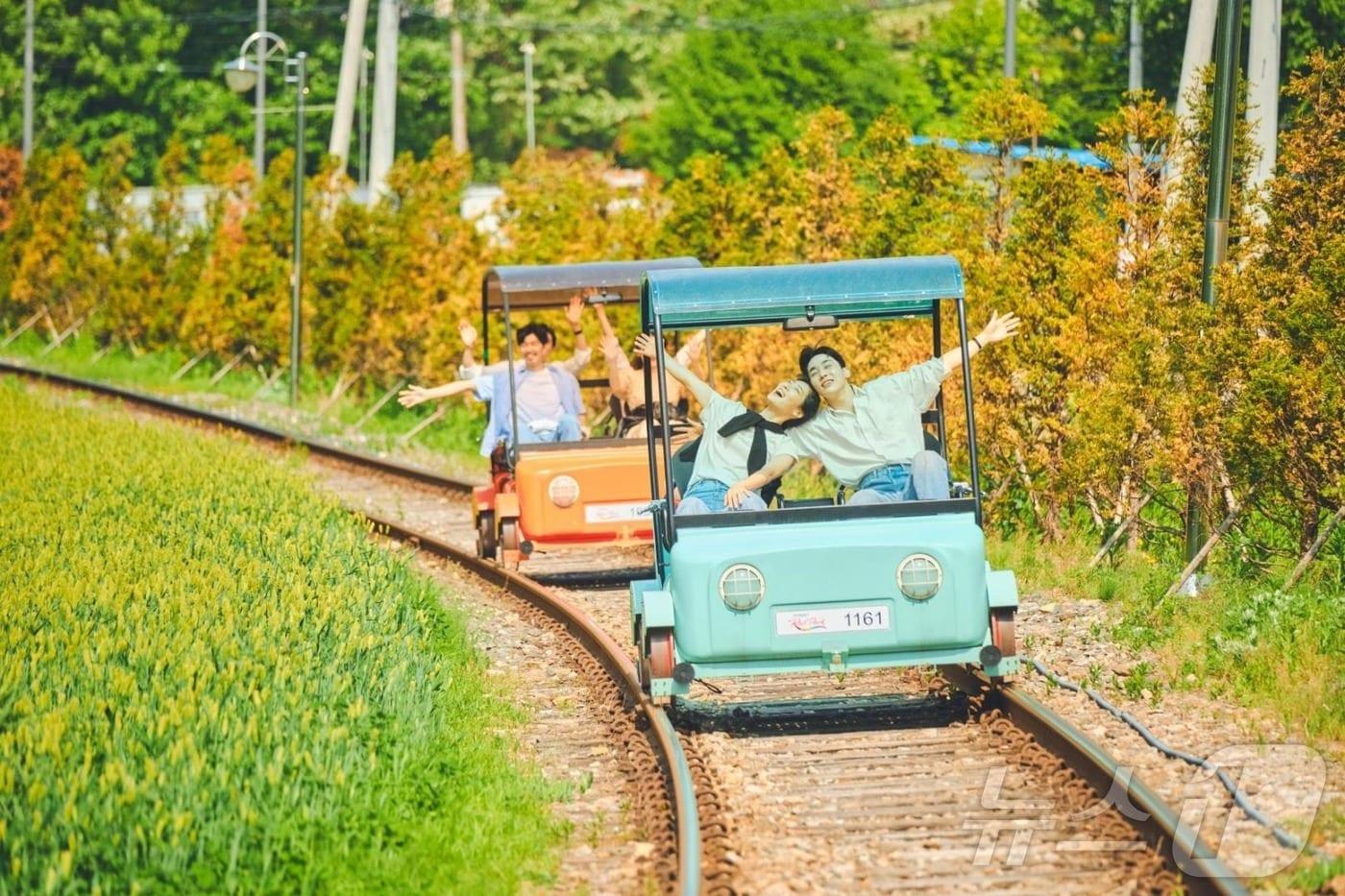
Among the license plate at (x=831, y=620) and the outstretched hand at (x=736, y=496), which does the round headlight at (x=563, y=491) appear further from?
the license plate at (x=831, y=620)

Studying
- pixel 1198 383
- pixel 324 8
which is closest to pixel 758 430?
pixel 1198 383

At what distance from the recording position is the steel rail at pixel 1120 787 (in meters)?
7.33

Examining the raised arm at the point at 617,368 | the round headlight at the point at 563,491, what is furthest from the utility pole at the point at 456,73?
the round headlight at the point at 563,491

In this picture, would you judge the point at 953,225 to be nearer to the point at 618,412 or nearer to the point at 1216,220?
the point at 618,412

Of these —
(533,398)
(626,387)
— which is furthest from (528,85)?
(626,387)

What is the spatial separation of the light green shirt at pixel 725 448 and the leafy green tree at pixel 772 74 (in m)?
55.5

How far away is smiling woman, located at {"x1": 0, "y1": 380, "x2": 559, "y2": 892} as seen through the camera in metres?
7.58

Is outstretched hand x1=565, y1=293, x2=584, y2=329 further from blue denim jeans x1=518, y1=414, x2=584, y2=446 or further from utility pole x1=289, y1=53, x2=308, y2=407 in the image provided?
utility pole x1=289, y1=53, x2=308, y2=407

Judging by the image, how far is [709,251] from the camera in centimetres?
2611

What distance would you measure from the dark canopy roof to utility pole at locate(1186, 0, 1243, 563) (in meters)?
4.46

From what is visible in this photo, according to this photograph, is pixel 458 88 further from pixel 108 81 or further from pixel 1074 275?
pixel 1074 275

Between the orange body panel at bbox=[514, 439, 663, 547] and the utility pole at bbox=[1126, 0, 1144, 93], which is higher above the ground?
the utility pole at bbox=[1126, 0, 1144, 93]

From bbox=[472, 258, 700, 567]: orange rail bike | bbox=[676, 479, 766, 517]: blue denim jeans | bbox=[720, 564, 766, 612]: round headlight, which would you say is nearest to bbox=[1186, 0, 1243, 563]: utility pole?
bbox=[472, 258, 700, 567]: orange rail bike

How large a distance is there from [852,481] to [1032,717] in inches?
62.9
